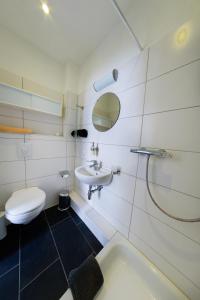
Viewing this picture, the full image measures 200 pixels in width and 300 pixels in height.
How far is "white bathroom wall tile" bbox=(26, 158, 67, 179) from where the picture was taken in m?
1.54

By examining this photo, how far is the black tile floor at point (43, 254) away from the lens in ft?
2.85

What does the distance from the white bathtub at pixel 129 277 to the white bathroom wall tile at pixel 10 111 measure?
1808 mm

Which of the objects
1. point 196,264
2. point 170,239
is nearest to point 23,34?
point 170,239

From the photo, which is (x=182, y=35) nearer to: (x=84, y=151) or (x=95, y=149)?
(x=95, y=149)

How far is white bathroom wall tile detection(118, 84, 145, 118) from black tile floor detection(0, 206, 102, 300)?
1504 millimetres

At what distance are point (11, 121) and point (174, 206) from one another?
1969 millimetres

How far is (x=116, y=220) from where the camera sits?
124cm

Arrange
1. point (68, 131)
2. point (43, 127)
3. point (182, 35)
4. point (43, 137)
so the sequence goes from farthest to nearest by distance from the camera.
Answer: point (68, 131)
point (43, 127)
point (43, 137)
point (182, 35)

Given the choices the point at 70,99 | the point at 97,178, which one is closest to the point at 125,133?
the point at 97,178

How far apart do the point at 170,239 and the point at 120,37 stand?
1.99 meters

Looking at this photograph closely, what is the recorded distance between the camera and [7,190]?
4.57 ft

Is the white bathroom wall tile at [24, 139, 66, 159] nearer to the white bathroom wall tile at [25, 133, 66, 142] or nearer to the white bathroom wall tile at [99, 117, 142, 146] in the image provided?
the white bathroom wall tile at [25, 133, 66, 142]

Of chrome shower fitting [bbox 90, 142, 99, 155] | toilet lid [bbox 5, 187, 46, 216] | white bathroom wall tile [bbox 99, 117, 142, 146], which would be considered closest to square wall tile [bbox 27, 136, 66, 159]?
toilet lid [bbox 5, 187, 46, 216]

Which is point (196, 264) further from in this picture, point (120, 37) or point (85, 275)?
point (120, 37)
